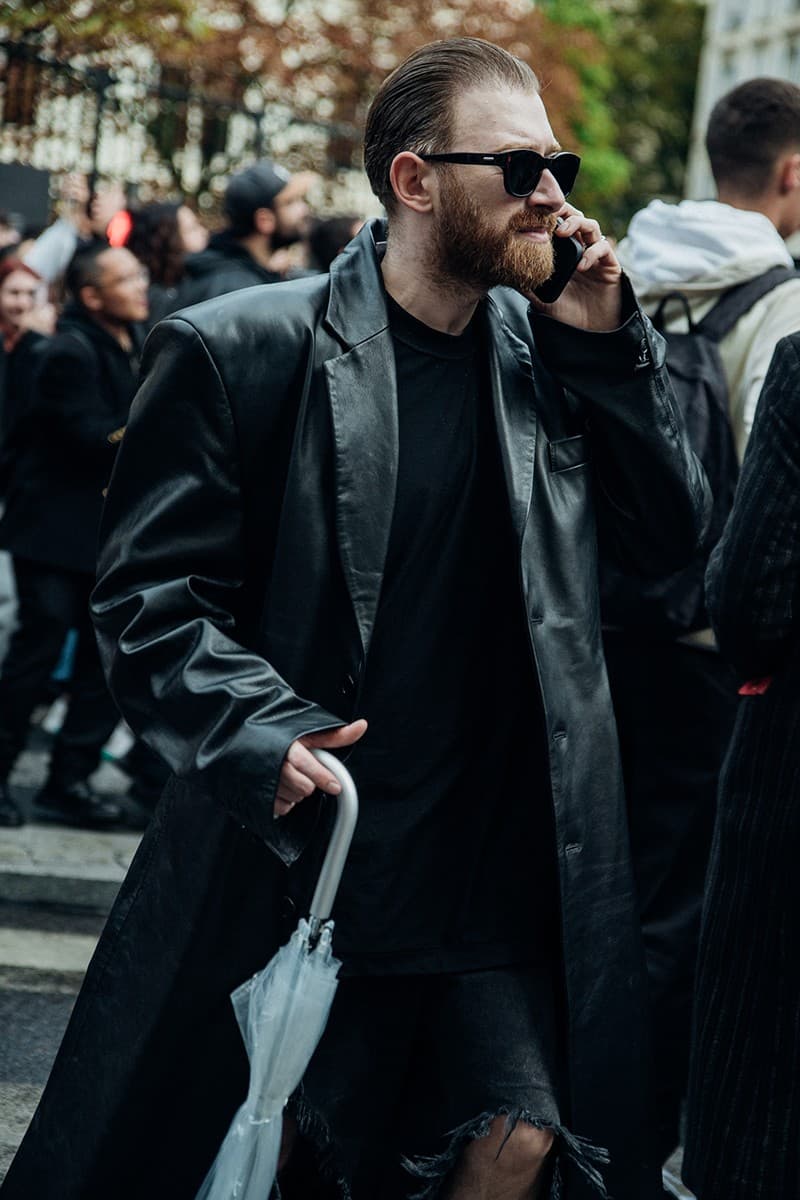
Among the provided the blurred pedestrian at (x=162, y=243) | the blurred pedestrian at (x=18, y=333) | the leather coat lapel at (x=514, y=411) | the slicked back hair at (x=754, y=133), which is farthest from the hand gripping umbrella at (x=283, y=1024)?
the blurred pedestrian at (x=162, y=243)

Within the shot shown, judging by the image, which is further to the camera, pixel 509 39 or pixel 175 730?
pixel 509 39

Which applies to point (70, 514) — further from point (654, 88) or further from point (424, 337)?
point (654, 88)

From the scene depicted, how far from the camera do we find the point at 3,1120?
13.8 ft

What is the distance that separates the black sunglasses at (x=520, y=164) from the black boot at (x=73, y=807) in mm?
Result: 4415

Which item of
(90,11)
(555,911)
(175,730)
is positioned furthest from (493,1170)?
(90,11)

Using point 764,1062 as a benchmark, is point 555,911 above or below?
above

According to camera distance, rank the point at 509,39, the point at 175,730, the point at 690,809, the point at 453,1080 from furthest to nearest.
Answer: the point at 509,39 < the point at 690,809 < the point at 453,1080 < the point at 175,730

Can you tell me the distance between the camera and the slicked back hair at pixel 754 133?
4719 millimetres

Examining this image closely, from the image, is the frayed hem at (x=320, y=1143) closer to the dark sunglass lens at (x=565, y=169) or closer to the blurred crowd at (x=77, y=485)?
the dark sunglass lens at (x=565, y=169)

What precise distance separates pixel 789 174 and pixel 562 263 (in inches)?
78.8

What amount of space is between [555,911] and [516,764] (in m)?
0.25

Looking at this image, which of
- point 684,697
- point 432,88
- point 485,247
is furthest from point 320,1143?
point 684,697

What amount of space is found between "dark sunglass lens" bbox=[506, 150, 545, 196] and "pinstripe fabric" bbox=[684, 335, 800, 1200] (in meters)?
0.49

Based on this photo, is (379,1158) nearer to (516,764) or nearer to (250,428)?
(516,764)
